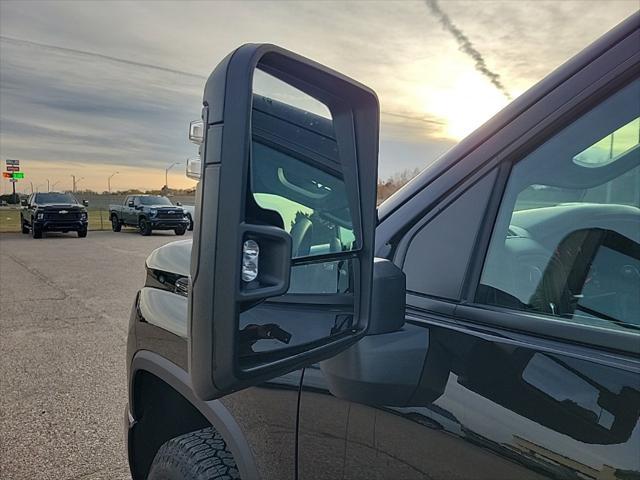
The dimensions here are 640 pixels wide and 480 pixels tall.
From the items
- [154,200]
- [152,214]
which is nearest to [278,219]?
[152,214]

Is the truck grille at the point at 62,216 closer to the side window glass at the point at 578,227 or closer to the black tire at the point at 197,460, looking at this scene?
the black tire at the point at 197,460

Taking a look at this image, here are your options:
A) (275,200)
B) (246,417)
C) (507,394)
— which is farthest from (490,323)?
(246,417)

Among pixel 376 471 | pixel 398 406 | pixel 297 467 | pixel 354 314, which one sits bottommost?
pixel 297 467

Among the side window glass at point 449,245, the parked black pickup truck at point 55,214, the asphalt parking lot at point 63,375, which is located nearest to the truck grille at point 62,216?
the parked black pickup truck at point 55,214

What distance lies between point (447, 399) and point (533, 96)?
65 cm

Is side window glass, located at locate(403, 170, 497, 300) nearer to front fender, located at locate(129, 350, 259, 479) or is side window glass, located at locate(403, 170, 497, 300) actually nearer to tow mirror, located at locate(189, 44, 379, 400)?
tow mirror, located at locate(189, 44, 379, 400)

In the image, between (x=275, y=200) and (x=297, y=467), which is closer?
(x=275, y=200)

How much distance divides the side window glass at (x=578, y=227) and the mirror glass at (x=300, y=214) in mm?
346

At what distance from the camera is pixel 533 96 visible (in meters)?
1.12

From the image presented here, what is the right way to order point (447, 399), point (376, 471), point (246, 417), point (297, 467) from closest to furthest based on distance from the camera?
point (447, 399) → point (376, 471) → point (297, 467) → point (246, 417)

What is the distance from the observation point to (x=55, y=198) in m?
22.3

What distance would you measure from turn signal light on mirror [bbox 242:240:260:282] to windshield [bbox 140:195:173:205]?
24.0m

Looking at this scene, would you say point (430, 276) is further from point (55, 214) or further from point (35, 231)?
point (35, 231)

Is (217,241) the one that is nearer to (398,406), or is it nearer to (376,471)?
(398,406)
